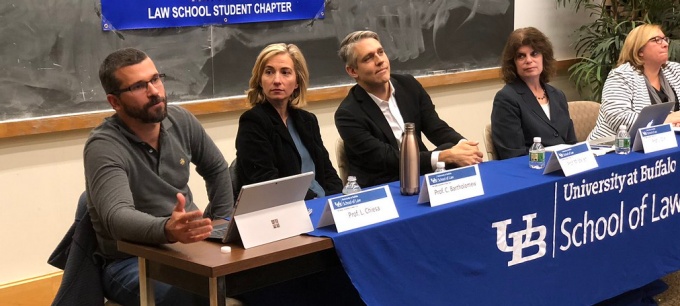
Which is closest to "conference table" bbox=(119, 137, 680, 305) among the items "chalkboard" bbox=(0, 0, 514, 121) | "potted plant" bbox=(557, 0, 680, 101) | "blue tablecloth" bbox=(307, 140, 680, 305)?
"blue tablecloth" bbox=(307, 140, 680, 305)

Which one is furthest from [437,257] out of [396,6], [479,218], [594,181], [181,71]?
[396,6]

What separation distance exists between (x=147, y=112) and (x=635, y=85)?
271cm

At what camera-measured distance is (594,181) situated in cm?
329

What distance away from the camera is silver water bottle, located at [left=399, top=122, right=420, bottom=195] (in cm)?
295

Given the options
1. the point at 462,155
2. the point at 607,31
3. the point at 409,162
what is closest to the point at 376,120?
the point at 462,155

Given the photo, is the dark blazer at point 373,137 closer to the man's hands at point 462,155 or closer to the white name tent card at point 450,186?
the man's hands at point 462,155

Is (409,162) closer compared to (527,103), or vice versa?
(409,162)

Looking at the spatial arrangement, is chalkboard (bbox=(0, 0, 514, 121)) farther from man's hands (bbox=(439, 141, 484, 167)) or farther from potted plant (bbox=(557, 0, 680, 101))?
man's hands (bbox=(439, 141, 484, 167))

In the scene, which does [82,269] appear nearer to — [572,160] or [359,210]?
[359,210]

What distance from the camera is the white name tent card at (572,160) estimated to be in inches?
126

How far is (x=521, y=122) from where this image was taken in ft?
13.4

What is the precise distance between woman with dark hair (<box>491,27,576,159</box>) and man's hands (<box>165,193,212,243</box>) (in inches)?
77.1

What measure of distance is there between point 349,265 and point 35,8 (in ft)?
6.77

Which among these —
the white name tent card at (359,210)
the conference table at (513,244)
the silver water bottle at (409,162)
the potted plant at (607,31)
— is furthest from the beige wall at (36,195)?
the potted plant at (607,31)
